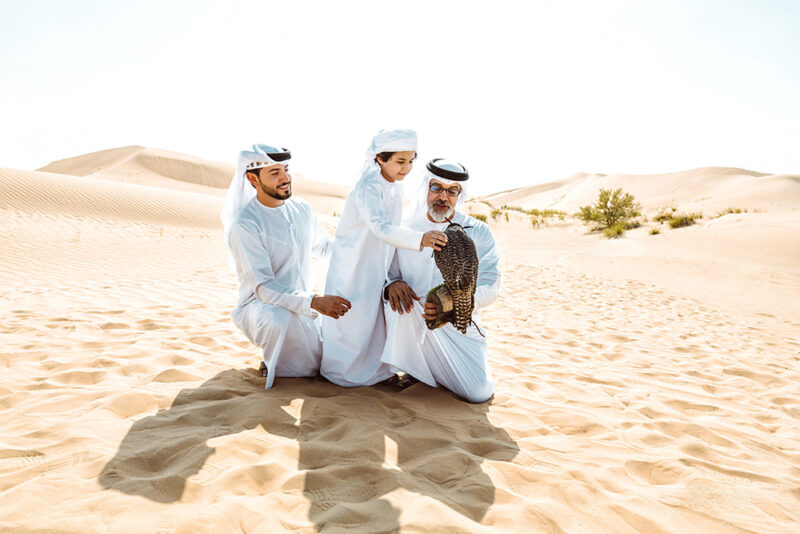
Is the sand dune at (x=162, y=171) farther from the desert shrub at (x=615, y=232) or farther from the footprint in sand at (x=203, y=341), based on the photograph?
the footprint in sand at (x=203, y=341)

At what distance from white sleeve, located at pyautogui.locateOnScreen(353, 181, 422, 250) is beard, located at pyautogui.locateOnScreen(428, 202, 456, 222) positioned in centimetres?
35

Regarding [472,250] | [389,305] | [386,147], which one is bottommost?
[389,305]

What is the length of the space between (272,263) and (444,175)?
4.37ft

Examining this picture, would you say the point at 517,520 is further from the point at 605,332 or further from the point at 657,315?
the point at 657,315

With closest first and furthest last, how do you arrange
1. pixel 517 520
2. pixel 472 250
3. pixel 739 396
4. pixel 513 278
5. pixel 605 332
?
pixel 517 520, pixel 472 250, pixel 739 396, pixel 605 332, pixel 513 278

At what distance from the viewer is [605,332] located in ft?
17.9

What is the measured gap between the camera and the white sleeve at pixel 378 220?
2.81 metres

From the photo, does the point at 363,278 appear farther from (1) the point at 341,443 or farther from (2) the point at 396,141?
(1) the point at 341,443

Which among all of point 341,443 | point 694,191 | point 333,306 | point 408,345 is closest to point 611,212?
point 408,345

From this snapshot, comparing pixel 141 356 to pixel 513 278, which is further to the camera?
pixel 513 278

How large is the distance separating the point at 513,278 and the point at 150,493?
29.4 feet

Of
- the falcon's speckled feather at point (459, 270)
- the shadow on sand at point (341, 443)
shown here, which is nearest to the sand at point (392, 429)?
the shadow on sand at point (341, 443)

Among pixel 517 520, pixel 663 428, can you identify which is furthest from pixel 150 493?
pixel 663 428

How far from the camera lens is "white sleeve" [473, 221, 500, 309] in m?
3.21
